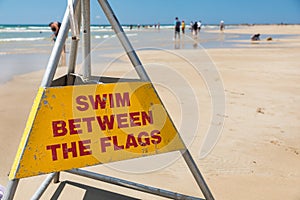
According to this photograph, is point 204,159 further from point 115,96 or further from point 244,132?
point 115,96

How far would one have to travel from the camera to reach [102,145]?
5.74 feet

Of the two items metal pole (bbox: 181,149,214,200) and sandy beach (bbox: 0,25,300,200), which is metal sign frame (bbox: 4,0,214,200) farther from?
sandy beach (bbox: 0,25,300,200)

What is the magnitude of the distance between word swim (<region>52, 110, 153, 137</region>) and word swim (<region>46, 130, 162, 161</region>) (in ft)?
0.19

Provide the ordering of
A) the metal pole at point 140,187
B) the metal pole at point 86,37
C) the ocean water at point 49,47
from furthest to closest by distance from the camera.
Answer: the ocean water at point 49,47 < the metal pole at point 140,187 < the metal pole at point 86,37

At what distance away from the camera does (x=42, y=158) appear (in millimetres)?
1597

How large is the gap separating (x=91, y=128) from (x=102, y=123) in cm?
7

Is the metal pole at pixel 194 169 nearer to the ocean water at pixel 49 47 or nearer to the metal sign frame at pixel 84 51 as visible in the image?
the metal sign frame at pixel 84 51

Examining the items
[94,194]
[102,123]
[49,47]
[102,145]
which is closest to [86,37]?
[102,123]

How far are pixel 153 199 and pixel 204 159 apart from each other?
0.86 m

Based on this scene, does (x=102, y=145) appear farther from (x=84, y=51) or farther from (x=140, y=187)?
(x=140, y=187)

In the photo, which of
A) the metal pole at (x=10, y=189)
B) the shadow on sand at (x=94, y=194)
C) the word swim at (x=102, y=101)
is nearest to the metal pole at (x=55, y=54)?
the word swim at (x=102, y=101)

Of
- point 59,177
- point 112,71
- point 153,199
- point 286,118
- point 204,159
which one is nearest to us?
point 153,199

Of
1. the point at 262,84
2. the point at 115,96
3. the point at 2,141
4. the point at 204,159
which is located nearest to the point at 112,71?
Answer: the point at 262,84

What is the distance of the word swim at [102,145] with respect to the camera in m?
1.65
